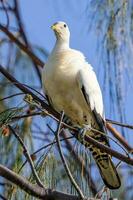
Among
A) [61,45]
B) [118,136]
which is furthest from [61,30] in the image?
[118,136]

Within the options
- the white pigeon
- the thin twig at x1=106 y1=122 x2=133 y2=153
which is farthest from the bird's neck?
the thin twig at x1=106 y1=122 x2=133 y2=153

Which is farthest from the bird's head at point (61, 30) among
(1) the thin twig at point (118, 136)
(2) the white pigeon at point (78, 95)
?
(1) the thin twig at point (118, 136)

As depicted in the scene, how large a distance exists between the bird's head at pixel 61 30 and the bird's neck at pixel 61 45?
0.02 metres

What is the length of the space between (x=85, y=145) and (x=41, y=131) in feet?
2.33

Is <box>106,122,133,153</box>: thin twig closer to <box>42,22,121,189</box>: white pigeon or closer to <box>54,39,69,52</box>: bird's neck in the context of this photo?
<box>42,22,121,189</box>: white pigeon

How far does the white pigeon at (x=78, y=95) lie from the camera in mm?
2455

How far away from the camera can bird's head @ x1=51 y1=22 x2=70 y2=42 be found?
281cm

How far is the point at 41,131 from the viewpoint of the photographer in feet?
8.71

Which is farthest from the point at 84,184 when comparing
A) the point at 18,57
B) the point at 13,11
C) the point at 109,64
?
the point at 18,57

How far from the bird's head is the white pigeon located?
0.86 ft

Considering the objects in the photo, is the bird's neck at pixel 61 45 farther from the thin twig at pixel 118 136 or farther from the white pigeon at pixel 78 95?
the thin twig at pixel 118 136

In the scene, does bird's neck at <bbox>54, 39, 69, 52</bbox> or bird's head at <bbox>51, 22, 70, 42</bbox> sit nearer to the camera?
bird's neck at <bbox>54, 39, 69, 52</bbox>

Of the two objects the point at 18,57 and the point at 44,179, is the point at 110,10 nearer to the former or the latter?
the point at 44,179

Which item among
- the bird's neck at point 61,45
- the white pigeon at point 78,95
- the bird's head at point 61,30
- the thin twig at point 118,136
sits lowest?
the thin twig at point 118,136
